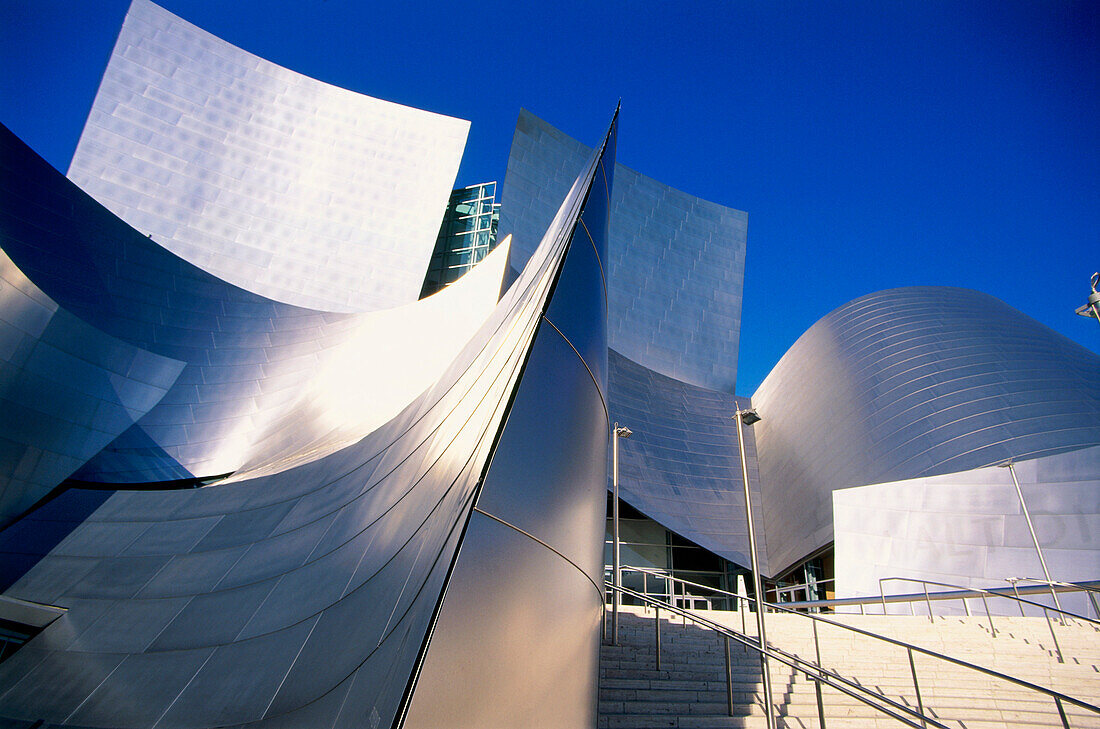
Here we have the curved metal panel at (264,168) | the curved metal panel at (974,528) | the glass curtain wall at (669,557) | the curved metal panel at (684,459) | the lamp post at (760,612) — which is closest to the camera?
the lamp post at (760,612)

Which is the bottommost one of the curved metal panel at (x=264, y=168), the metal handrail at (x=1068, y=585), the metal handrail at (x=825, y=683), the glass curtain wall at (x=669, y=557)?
the metal handrail at (x=825, y=683)

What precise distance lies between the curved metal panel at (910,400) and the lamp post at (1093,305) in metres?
6.35

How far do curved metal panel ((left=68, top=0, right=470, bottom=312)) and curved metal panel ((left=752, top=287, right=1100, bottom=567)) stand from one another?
1434cm

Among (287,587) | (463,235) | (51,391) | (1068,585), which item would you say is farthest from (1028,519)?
(463,235)

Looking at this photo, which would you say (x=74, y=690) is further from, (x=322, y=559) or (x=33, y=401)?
(x=33, y=401)

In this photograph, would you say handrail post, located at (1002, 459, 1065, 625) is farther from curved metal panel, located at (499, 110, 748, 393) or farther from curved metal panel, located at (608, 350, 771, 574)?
curved metal panel, located at (499, 110, 748, 393)

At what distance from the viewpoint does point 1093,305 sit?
376 inches

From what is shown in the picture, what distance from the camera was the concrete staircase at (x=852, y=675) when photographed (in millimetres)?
5621

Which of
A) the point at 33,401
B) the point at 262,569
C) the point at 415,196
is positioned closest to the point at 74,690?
the point at 262,569

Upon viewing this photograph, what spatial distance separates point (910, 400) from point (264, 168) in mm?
22748

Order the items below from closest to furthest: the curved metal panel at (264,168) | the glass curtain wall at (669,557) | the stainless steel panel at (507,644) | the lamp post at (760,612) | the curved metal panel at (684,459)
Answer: the stainless steel panel at (507,644) → the lamp post at (760,612) → the curved metal panel at (684,459) → the curved metal panel at (264,168) → the glass curtain wall at (669,557)

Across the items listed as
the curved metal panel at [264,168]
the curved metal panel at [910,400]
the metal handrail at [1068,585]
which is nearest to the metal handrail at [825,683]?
the metal handrail at [1068,585]

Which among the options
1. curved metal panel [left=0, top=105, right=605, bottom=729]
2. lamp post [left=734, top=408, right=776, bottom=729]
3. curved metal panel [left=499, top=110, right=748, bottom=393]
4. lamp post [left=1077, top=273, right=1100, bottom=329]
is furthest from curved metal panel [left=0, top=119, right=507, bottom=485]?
curved metal panel [left=499, top=110, right=748, bottom=393]

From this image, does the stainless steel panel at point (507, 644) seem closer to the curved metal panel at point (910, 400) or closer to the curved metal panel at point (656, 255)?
the curved metal panel at point (910, 400)
